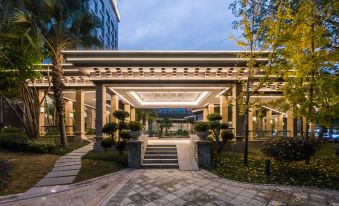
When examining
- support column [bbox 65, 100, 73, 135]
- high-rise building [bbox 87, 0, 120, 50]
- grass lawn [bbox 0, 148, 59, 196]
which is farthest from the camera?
high-rise building [bbox 87, 0, 120, 50]

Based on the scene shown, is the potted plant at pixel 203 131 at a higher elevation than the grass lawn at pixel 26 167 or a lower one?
higher

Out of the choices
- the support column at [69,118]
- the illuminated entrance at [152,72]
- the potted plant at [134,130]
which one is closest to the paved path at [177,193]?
the potted plant at [134,130]

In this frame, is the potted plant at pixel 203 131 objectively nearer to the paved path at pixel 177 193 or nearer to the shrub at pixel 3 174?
the paved path at pixel 177 193

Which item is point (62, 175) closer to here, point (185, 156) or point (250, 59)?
point (185, 156)

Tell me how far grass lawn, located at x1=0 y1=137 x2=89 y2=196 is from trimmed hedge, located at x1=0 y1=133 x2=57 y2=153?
26 centimetres

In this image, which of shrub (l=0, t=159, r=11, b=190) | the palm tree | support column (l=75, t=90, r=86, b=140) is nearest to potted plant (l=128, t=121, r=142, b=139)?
shrub (l=0, t=159, r=11, b=190)

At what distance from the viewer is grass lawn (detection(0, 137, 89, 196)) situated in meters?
6.20

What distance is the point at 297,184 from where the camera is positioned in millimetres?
6281

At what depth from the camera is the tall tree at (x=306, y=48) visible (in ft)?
23.2

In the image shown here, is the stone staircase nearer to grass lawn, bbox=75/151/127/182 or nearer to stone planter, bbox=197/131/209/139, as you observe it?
grass lawn, bbox=75/151/127/182

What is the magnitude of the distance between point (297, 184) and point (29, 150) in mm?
12461

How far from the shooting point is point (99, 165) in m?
8.28

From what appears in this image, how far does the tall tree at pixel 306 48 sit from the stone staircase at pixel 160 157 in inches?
235

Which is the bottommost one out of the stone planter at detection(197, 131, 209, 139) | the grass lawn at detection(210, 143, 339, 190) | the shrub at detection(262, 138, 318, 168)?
the grass lawn at detection(210, 143, 339, 190)
